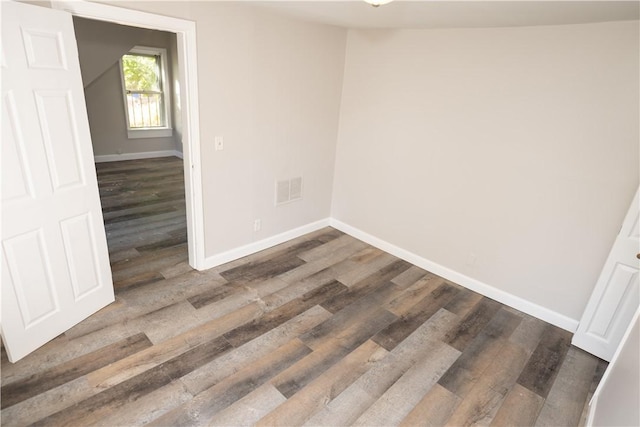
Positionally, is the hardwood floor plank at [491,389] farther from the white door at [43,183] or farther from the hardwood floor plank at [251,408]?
the white door at [43,183]

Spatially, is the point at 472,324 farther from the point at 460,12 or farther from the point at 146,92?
the point at 146,92

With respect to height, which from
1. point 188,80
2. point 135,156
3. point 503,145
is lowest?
point 135,156

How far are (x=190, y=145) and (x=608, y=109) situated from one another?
3.12 metres

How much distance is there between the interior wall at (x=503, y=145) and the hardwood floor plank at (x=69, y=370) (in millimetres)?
2682

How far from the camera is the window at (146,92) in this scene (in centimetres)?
653

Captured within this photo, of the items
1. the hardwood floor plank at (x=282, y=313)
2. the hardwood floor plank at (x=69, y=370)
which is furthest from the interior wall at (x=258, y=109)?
the hardwood floor plank at (x=69, y=370)

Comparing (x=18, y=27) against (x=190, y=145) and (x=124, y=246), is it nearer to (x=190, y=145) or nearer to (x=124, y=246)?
(x=190, y=145)

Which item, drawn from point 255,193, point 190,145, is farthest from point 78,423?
point 255,193

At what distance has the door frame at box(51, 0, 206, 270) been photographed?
212 centimetres

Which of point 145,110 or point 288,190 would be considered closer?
point 288,190

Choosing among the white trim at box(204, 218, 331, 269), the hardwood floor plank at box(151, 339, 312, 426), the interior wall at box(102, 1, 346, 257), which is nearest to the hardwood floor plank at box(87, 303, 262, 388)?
the hardwood floor plank at box(151, 339, 312, 426)

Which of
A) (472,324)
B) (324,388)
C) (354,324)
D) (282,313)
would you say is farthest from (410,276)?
(324,388)

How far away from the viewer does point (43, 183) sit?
6.73 ft

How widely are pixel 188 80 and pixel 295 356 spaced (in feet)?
7.25
